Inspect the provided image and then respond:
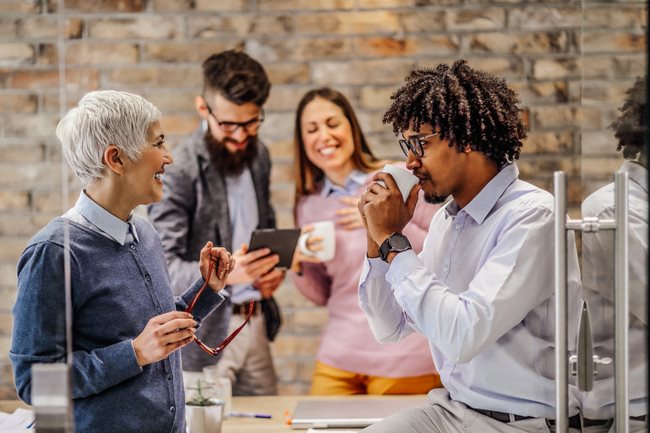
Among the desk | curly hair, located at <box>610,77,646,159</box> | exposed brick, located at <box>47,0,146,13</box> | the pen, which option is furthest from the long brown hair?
curly hair, located at <box>610,77,646,159</box>

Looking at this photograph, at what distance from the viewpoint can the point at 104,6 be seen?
11.3 feet

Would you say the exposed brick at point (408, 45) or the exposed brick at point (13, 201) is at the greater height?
the exposed brick at point (408, 45)

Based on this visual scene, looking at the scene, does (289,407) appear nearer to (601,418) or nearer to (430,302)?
(430,302)

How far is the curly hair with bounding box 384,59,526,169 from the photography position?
201 centimetres

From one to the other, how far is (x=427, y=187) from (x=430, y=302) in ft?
1.06

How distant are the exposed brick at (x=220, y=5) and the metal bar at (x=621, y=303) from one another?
2.17 m

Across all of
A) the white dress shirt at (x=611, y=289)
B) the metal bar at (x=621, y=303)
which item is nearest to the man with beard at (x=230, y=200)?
the white dress shirt at (x=611, y=289)

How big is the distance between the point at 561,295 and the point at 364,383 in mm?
1627

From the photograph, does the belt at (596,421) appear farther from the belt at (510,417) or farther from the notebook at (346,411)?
the notebook at (346,411)

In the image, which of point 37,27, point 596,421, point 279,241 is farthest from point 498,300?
point 279,241

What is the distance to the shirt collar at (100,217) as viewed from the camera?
1907 millimetres

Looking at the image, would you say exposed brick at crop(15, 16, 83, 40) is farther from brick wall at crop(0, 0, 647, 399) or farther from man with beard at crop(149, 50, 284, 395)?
brick wall at crop(0, 0, 647, 399)

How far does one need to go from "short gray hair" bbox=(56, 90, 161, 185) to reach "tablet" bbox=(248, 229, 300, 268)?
961 mm

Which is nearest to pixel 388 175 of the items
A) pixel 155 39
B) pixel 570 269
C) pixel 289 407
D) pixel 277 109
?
pixel 570 269
